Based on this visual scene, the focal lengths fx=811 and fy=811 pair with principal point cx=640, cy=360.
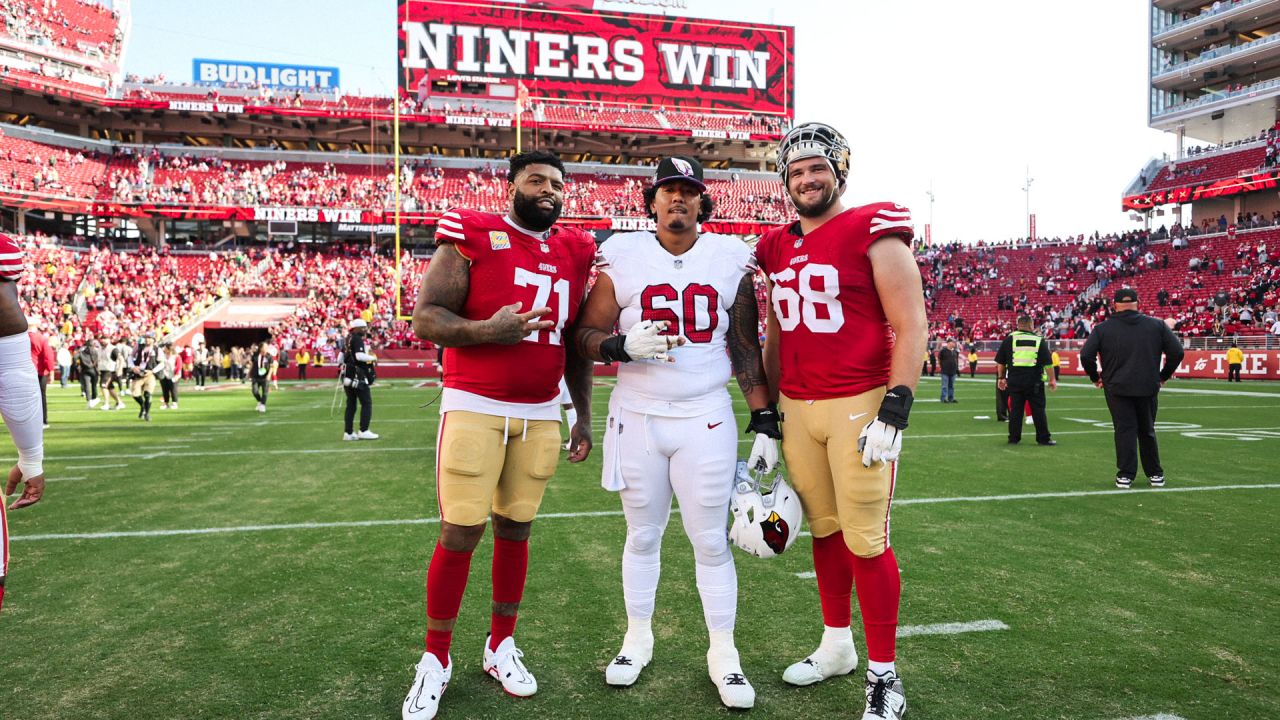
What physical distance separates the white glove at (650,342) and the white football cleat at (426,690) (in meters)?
1.39

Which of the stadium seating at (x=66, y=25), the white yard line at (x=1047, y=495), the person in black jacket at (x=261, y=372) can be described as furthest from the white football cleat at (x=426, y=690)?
the stadium seating at (x=66, y=25)

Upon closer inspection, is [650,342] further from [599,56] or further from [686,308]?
[599,56]

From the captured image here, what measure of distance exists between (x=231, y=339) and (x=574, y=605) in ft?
121

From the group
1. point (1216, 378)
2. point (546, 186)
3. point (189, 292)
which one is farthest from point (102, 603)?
point (189, 292)

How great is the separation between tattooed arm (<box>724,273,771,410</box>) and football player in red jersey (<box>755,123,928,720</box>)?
109 mm

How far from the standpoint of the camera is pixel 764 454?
3277 millimetres

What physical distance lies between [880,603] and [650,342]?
1282mm

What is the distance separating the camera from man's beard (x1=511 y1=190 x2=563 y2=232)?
10.7ft

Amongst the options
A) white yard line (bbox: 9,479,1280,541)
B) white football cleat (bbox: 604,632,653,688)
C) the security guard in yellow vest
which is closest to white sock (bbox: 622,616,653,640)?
white football cleat (bbox: 604,632,653,688)

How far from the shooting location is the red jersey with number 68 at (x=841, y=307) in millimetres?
3084

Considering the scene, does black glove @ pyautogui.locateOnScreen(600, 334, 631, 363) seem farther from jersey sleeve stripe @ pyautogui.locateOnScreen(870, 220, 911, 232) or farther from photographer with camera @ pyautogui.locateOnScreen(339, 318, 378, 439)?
photographer with camera @ pyautogui.locateOnScreen(339, 318, 378, 439)

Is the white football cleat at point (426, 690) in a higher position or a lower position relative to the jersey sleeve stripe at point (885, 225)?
lower

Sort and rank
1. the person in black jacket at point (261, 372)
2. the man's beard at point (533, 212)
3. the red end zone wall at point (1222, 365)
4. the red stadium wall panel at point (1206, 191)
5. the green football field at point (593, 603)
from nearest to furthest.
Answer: the green football field at point (593, 603), the man's beard at point (533, 212), the person in black jacket at point (261, 372), the red end zone wall at point (1222, 365), the red stadium wall panel at point (1206, 191)

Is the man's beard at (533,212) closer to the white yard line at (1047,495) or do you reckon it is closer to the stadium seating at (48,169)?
the white yard line at (1047,495)
